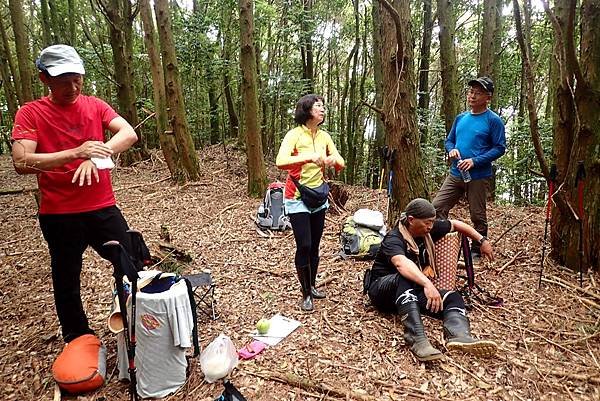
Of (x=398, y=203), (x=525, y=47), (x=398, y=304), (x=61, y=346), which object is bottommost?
(x=61, y=346)

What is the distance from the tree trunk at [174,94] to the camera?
819 centimetres

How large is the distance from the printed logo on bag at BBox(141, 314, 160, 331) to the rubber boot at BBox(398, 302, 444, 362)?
6.05 feet

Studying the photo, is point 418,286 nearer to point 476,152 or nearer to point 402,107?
point 476,152

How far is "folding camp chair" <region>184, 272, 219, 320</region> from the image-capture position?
373 cm

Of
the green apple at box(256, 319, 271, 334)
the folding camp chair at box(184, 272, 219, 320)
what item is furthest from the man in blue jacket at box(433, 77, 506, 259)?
the folding camp chair at box(184, 272, 219, 320)

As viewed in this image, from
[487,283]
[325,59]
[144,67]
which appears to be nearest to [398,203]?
[487,283]

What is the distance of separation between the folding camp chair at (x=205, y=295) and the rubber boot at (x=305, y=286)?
0.80 m

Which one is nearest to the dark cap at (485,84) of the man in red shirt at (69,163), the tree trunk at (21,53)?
the man in red shirt at (69,163)

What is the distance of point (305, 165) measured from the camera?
12.1 ft

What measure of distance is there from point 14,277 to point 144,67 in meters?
15.5

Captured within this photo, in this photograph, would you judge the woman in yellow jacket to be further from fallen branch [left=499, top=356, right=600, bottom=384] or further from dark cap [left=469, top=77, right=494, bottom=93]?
dark cap [left=469, top=77, right=494, bottom=93]

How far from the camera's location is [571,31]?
3266mm

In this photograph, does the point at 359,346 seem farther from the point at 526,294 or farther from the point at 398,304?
the point at 526,294

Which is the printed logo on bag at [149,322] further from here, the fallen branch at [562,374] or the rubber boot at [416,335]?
the fallen branch at [562,374]
